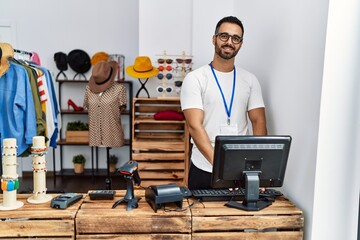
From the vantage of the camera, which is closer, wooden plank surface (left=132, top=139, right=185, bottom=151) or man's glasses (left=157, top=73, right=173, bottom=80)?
wooden plank surface (left=132, top=139, right=185, bottom=151)

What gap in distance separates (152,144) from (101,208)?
180cm

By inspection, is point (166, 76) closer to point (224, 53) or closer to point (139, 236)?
point (224, 53)

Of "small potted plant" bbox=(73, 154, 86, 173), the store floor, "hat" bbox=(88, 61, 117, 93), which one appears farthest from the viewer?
"small potted plant" bbox=(73, 154, 86, 173)

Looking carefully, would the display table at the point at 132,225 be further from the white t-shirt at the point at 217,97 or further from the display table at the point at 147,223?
the white t-shirt at the point at 217,97

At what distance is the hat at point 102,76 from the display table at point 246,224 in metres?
2.63

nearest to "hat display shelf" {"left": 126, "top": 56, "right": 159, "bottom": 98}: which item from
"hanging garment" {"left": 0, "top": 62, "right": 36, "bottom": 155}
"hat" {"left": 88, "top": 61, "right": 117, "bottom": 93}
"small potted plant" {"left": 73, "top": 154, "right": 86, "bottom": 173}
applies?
"hat" {"left": 88, "top": 61, "right": 117, "bottom": 93}

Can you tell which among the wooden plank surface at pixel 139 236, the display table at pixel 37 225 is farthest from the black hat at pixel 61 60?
the wooden plank surface at pixel 139 236

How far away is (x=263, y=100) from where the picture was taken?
2.04m

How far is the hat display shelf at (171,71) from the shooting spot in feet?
11.0

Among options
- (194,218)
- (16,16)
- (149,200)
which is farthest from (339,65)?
(16,16)

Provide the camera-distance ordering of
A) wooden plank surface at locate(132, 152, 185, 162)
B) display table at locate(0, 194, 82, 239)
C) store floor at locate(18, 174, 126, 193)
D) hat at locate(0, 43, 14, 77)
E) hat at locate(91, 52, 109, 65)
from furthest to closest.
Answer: hat at locate(91, 52, 109, 65), store floor at locate(18, 174, 126, 193), wooden plank surface at locate(132, 152, 185, 162), hat at locate(0, 43, 14, 77), display table at locate(0, 194, 82, 239)

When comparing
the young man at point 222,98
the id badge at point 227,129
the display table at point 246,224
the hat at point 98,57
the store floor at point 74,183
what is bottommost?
the store floor at point 74,183

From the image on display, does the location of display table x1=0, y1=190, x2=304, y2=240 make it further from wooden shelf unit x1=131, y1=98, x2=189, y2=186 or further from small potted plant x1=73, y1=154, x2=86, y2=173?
small potted plant x1=73, y1=154, x2=86, y2=173

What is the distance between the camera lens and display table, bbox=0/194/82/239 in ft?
4.22
